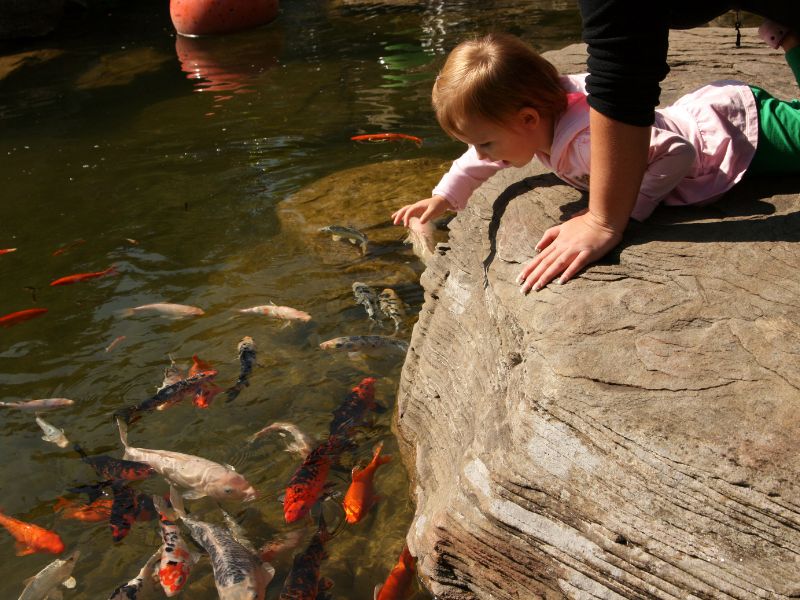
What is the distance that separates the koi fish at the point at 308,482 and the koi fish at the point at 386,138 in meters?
6.07

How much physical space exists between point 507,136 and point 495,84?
0.86 ft

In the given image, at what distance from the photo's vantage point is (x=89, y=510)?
4758mm

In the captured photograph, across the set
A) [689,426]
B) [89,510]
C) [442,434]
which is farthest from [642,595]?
[89,510]

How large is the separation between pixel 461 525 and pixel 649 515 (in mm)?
839

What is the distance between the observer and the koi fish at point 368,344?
5.92 m

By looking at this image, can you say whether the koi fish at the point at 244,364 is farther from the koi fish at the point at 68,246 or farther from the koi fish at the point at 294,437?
the koi fish at the point at 68,246

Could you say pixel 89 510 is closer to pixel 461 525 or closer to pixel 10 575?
pixel 10 575

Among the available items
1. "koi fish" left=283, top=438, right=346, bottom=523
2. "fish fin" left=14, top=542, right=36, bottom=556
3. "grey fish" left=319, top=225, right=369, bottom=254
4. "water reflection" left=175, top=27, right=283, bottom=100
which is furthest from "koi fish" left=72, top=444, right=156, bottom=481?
"water reflection" left=175, top=27, right=283, bottom=100

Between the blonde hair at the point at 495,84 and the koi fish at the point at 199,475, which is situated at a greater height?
the blonde hair at the point at 495,84

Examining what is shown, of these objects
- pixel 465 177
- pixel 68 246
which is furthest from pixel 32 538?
pixel 68 246

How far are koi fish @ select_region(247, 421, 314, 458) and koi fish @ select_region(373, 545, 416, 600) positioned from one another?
1239mm

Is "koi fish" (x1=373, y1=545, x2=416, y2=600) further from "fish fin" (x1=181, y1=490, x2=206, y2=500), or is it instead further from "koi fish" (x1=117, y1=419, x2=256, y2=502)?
"fish fin" (x1=181, y1=490, x2=206, y2=500)

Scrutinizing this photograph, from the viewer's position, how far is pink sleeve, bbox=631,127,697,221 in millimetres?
3445

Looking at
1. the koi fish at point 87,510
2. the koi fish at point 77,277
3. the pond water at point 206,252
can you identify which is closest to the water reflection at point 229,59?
the pond water at point 206,252
